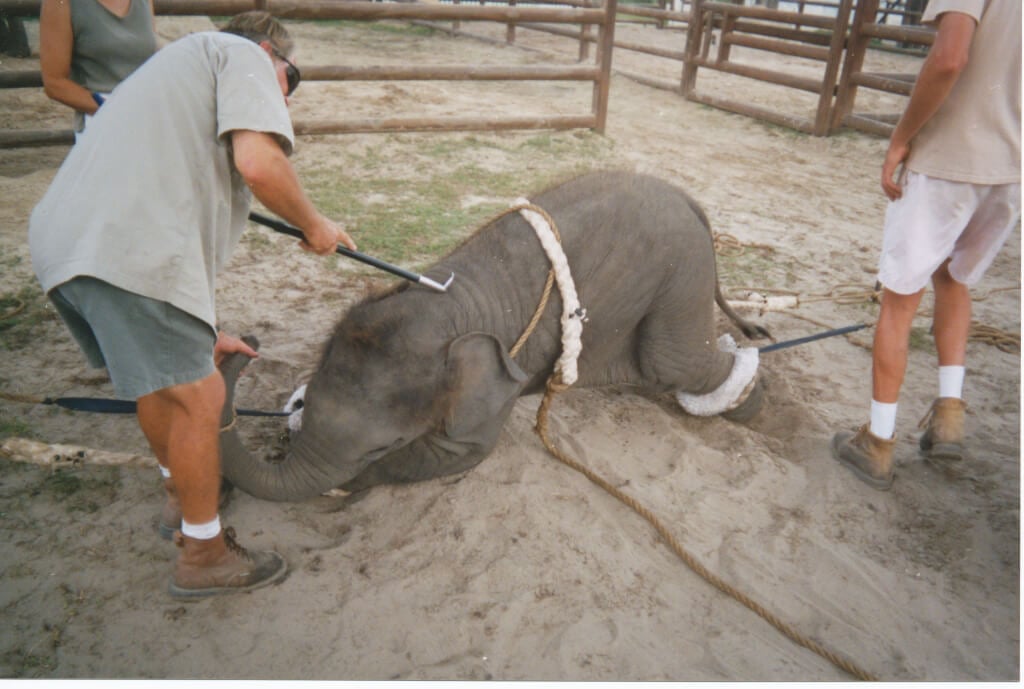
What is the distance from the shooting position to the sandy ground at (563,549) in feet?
8.50

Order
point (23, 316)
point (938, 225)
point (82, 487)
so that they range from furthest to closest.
A: point (23, 316) → point (938, 225) → point (82, 487)

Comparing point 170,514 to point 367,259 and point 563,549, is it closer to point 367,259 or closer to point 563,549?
point 367,259

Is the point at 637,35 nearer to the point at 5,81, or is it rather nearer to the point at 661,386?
the point at 5,81

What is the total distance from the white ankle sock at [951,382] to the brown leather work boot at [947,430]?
27 mm

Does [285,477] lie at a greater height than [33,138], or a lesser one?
lesser

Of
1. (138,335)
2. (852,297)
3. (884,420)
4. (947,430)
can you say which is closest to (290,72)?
(138,335)

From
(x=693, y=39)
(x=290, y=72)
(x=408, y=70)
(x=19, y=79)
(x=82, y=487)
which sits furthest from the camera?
(x=693, y=39)

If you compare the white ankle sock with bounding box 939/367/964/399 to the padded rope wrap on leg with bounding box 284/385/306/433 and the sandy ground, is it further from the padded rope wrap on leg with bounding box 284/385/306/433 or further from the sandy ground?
the padded rope wrap on leg with bounding box 284/385/306/433

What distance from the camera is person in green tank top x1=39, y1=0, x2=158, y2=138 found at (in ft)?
11.1

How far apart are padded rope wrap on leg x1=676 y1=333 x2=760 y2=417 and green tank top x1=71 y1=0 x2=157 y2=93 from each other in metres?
3.32

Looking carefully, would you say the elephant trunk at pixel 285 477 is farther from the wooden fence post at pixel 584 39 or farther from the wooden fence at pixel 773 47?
the wooden fence post at pixel 584 39

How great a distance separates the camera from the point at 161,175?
2.27 meters

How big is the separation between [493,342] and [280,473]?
38.9 inches

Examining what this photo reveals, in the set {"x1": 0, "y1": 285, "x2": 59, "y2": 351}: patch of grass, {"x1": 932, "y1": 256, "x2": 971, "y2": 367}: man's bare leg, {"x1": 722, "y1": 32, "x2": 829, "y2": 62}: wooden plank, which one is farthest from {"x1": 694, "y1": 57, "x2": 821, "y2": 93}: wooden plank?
{"x1": 0, "y1": 285, "x2": 59, "y2": 351}: patch of grass
